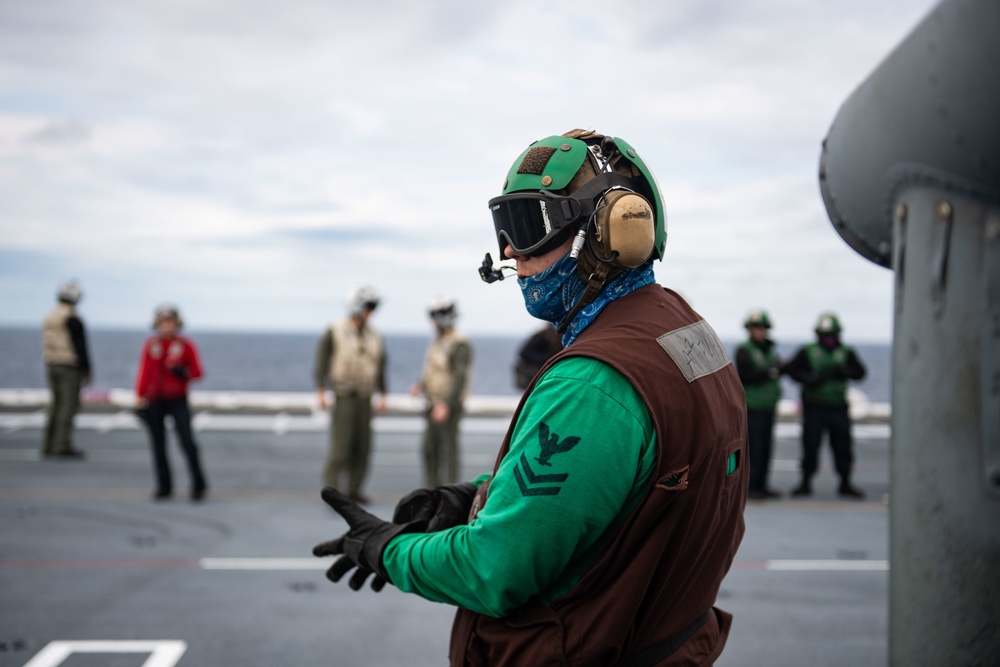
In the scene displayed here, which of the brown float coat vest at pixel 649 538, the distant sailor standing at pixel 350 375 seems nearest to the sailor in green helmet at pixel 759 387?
the distant sailor standing at pixel 350 375

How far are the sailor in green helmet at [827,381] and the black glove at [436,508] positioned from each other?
725cm

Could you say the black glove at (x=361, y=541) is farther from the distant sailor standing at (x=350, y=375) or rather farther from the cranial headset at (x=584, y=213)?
the distant sailor standing at (x=350, y=375)

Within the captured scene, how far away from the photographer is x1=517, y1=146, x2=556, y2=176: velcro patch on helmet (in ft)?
5.85

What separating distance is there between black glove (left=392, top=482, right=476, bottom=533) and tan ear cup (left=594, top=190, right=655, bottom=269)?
0.72 meters

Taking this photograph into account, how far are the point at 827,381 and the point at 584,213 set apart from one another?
7579 mm

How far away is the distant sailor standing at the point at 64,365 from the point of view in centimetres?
962

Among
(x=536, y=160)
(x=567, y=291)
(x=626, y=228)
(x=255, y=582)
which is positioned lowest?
(x=255, y=582)

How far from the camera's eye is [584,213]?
68.9 inches

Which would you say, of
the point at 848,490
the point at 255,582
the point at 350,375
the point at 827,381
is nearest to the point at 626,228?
the point at 255,582

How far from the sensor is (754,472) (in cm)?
844

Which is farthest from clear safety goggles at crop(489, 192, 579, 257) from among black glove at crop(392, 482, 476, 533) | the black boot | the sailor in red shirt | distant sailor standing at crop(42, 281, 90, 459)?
distant sailor standing at crop(42, 281, 90, 459)

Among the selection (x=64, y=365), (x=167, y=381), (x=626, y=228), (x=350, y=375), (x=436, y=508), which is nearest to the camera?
(x=626, y=228)

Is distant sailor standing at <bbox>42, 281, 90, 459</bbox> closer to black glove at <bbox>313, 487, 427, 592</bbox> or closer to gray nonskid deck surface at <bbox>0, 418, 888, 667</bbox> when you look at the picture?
gray nonskid deck surface at <bbox>0, 418, 888, 667</bbox>

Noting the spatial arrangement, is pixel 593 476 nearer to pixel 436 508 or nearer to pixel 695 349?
pixel 695 349
